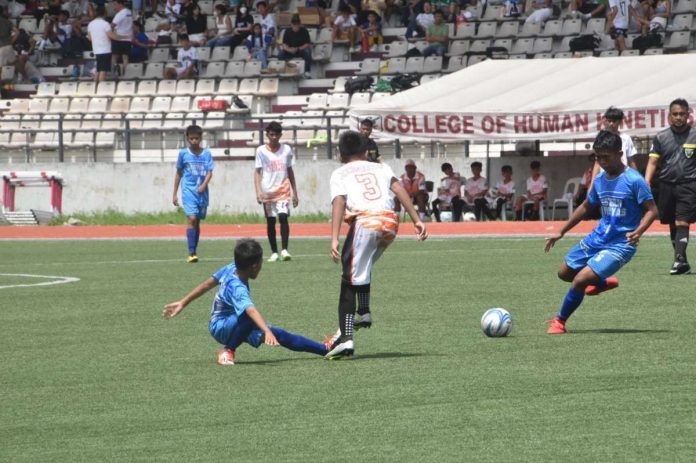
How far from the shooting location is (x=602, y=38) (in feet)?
110

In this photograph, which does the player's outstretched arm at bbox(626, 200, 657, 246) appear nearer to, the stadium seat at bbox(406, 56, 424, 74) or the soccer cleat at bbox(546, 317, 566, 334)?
the soccer cleat at bbox(546, 317, 566, 334)

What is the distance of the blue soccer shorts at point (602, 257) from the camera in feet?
36.8

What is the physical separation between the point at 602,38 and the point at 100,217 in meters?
12.2

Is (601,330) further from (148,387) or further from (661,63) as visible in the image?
(661,63)

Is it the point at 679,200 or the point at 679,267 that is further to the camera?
the point at 679,200

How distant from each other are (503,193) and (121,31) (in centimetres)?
1425

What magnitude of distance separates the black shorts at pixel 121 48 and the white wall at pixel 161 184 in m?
6.72

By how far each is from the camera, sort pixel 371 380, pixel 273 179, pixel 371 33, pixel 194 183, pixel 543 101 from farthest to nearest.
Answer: pixel 371 33, pixel 543 101, pixel 194 183, pixel 273 179, pixel 371 380

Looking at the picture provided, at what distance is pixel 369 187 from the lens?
10.3 meters

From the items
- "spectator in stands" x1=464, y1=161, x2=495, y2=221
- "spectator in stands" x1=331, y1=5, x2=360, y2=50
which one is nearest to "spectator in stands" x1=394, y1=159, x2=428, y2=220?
"spectator in stands" x1=464, y1=161, x2=495, y2=221

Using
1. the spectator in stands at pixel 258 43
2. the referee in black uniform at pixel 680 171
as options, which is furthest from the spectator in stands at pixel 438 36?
the referee in black uniform at pixel 680 171

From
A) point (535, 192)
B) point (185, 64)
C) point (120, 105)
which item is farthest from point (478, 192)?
point (185, 64)

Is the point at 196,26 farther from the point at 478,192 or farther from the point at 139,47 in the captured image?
the point at 478,192

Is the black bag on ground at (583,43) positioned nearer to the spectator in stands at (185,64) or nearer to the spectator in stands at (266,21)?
the spectator in stands at (266,21)
